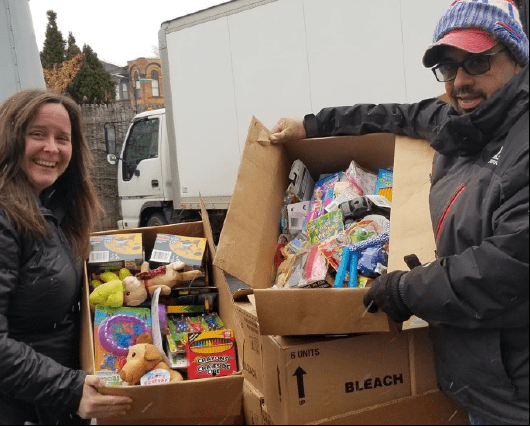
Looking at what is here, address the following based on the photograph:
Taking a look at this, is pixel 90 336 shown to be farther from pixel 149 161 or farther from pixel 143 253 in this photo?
pixel 149 161

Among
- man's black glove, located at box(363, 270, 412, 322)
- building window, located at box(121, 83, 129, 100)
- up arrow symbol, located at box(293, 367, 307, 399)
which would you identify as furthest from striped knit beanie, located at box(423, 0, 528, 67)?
building window, located at box(121, 83, 129, 100)

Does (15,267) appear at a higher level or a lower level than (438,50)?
lower

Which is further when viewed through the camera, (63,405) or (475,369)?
(63,405)

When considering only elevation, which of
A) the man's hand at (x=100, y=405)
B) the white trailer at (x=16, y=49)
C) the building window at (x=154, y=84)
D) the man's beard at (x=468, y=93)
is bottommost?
the man's hand at (x=100, y=405)

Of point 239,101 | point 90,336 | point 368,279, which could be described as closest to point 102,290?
point 90,336

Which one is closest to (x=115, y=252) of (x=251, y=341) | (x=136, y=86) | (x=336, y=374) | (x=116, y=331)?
(x=116, y=331)

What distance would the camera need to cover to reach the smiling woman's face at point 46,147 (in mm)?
1926

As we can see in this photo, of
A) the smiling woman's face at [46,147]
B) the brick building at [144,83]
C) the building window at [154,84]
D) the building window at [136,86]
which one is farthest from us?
the building window at [136,86]

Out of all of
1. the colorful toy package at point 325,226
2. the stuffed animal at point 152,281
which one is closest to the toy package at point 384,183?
the colorful toy package at point 325,226

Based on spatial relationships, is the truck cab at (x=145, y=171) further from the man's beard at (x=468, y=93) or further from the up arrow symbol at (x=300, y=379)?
the man's beard at (x=468, y=93)

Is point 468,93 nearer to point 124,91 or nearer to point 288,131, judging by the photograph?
point 288,131

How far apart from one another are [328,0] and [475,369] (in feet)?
15.3

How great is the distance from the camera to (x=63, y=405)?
67.3 inches

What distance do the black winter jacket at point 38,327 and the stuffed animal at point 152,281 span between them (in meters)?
0.37
